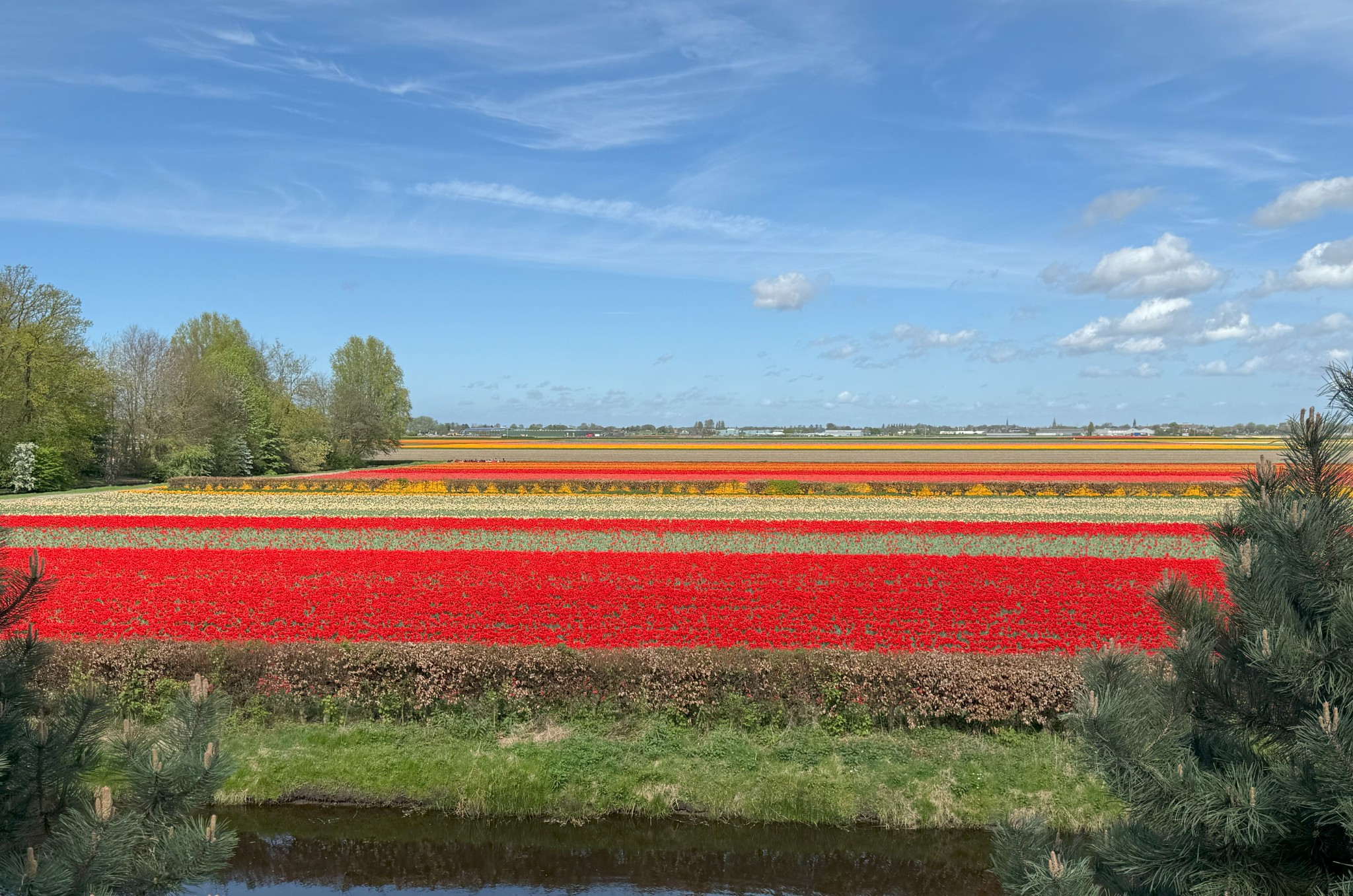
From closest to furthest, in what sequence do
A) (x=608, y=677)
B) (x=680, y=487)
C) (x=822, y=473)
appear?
1. (x=608, y=677)
2. (x=680, y=487)
3. (x=822, y=473)

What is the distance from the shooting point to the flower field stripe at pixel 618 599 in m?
13.7

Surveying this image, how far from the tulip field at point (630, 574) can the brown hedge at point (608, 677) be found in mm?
1706

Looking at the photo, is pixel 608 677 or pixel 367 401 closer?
pixel 608 677

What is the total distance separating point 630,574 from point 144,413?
184 ft

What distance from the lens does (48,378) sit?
2026 inches

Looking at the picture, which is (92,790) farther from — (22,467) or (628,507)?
(22,467)

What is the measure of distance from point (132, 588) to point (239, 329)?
80.8 m

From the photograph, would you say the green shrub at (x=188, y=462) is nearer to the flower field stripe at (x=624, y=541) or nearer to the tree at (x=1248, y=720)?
the flower field stripe at (x=624, y=541)

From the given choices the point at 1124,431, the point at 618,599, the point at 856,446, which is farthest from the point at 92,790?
the point at 1124,431

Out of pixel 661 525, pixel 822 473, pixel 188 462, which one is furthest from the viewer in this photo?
pixel 188 462

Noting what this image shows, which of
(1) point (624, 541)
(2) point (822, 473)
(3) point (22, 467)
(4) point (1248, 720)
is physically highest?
(4) point (1248, 720)

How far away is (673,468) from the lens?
57.8 meters

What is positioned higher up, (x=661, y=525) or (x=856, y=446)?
(x=856, y=446)

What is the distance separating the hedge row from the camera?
41188 mm
